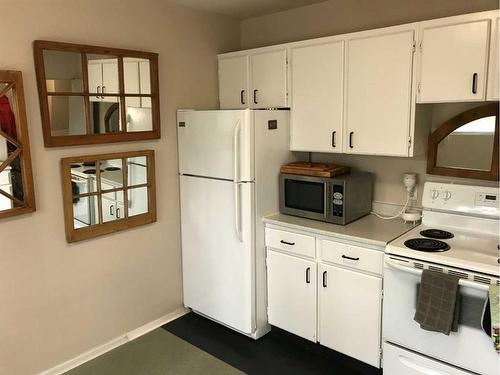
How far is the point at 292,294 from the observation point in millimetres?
2896

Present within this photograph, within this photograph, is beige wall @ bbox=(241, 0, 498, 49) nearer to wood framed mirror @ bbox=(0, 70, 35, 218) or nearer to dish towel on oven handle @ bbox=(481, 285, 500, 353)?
dish towel on oven handle @ bbox=(481, 285, 500, 353)

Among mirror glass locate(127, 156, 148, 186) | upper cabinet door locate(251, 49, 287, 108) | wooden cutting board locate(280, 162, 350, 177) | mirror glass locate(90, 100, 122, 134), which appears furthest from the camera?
upper cabinet door locate(251, 49, 287, 108)

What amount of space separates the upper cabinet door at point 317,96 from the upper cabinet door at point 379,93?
7 cm

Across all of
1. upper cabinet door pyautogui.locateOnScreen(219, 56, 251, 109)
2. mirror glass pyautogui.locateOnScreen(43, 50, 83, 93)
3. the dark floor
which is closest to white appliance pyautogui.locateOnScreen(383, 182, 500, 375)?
the dark floor

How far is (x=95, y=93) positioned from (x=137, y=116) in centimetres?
34

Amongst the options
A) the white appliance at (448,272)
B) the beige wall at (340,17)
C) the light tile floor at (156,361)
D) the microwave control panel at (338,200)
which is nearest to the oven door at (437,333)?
the white appliance at (448,272)

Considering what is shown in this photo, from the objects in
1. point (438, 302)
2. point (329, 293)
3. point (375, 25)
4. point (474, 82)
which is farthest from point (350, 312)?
point (375, 25)

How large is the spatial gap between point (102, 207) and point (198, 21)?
1.62m

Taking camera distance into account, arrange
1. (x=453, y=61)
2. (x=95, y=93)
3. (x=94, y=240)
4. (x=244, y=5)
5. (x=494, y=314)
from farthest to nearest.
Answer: (x=244, y=5), (x=94, y=240), (x=95, y=93), (x=453, y=61), (x=494, y=314)

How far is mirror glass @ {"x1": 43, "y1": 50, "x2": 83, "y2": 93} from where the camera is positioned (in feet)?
8.14

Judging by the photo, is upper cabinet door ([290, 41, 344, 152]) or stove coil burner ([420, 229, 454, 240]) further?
upper cabinet door ([290, 41, 344, 152])

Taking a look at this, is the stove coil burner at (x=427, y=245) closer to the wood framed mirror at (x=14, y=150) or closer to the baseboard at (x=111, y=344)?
the baseboard at (x=111, y=344)

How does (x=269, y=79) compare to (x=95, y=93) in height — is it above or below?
above

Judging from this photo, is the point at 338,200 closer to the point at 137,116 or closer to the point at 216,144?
the point at 216,144
